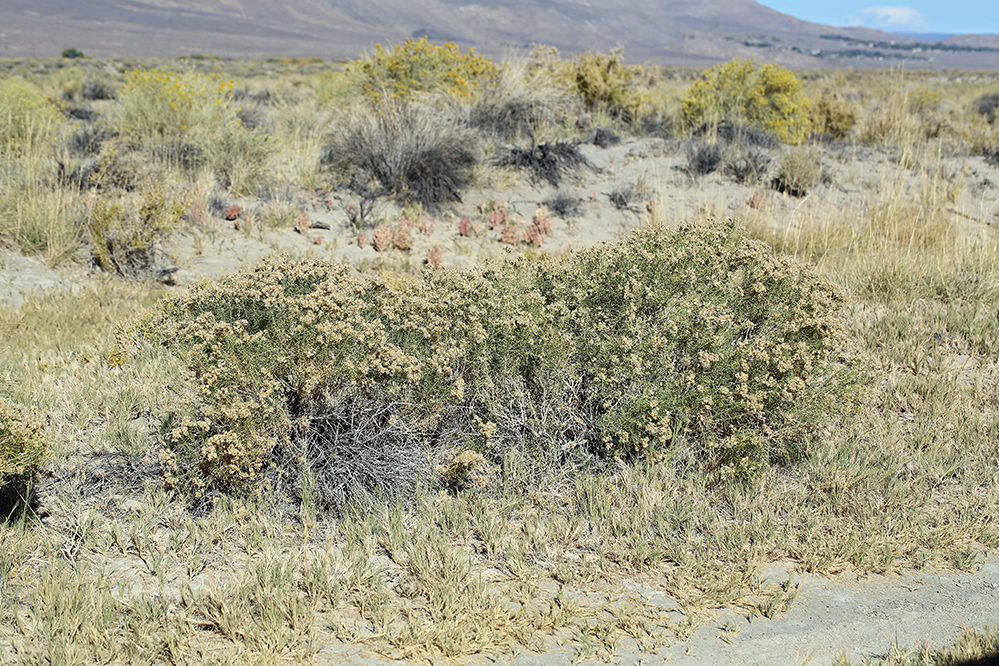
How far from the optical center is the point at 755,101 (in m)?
11.7

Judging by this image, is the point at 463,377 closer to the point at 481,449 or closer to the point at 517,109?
the point at 481,449

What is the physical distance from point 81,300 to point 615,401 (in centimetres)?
419

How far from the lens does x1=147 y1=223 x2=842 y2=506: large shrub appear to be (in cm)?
331

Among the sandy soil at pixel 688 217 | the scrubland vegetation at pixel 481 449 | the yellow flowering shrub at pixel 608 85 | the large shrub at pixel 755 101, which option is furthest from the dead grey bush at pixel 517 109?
the scrubland vegetation at pixel 481 449

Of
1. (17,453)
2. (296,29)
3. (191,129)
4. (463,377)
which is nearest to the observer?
(17,453)

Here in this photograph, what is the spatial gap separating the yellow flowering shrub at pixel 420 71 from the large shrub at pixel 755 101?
347cm

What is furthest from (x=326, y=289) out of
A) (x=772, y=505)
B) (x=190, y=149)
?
(x=190, y=149)

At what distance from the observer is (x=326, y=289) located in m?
3.75

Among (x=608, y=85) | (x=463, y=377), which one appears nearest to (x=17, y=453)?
(x=463, y=377)

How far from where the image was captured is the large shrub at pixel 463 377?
10.9ft

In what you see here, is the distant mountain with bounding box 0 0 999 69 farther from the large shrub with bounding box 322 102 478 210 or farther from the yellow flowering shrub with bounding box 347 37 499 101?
the large shrub with bounding box 322 102 478 210

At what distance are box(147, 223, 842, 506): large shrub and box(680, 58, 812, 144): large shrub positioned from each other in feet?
27.4

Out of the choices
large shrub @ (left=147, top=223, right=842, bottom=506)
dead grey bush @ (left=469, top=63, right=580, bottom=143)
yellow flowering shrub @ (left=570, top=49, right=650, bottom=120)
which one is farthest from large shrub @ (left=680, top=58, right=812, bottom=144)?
large shrub @ (left=147, top=223, right=842, bottom=506)

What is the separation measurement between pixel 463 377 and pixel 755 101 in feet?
32.6
